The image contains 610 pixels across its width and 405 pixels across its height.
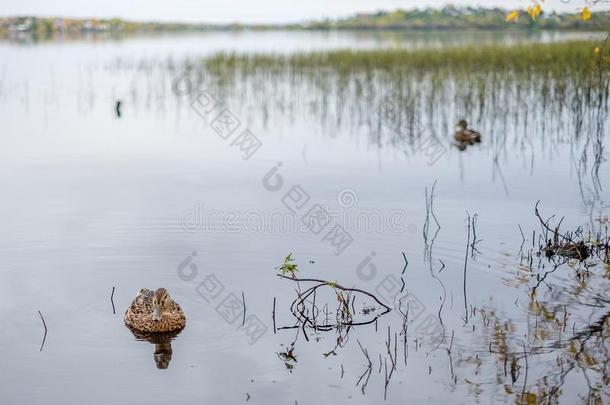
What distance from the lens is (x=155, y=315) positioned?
21.5ft

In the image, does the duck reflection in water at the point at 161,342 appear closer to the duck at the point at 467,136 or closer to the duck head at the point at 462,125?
the duck at the point at 467,136

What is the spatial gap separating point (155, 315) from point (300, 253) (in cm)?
232

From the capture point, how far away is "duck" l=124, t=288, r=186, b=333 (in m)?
6.56

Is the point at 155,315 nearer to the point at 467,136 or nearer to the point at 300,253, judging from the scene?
the point at 300,253

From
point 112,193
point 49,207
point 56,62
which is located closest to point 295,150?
point 112,193

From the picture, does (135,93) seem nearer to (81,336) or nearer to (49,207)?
(49,207)

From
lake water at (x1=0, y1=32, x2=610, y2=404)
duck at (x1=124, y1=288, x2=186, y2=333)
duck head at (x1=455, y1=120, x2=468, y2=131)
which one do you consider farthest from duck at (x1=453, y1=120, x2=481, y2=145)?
duck at (x1=124, y1=288, x2=186, y2=333)

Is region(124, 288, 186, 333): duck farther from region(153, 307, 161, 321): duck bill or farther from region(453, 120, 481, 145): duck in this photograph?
region(453, 120, 481, 145): duck

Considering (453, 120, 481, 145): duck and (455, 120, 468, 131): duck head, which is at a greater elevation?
(455, 120, 468, 131): duck head

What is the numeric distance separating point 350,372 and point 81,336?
2082 mm

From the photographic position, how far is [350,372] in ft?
19.4

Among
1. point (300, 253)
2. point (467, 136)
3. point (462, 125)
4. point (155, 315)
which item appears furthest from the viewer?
point (462, 125)

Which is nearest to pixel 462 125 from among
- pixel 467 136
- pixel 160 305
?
pixel 467 136

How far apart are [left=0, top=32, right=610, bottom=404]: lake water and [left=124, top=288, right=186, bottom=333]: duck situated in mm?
109
